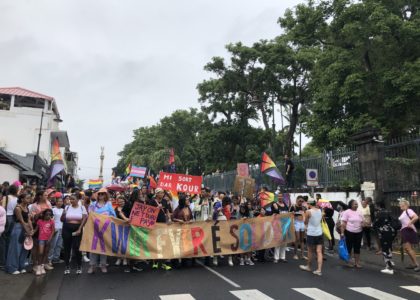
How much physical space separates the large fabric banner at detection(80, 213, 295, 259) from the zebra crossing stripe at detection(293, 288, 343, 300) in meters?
2.98

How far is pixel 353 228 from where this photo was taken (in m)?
10.4

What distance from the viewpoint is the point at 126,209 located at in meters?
10.6

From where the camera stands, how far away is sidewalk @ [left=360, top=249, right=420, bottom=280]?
967cm

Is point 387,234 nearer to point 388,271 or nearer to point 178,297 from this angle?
point 388,271

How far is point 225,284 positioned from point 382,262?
5449mm

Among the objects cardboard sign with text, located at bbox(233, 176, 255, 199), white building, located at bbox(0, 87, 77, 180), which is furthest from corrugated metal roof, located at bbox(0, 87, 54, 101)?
cardboard sign with text, located at bbox(233, 176, 255, 199)

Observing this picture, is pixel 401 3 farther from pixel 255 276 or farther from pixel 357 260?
pixel 255 276

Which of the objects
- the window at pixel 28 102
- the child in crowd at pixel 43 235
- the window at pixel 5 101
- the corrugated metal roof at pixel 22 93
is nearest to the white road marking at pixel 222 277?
the child in crowd at pixel 43 235

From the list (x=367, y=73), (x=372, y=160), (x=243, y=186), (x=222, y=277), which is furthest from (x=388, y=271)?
(x=367, y=73)

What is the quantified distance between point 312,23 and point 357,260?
54.9ft

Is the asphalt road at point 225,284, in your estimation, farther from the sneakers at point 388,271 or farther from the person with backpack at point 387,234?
the person with backpack at point 387,234

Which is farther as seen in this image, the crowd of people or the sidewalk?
the sidewalk

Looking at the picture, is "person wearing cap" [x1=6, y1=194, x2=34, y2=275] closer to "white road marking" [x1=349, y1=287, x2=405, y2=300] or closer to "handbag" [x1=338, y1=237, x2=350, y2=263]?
"white road marking" [x1=349, y1=287, x2=405, y2=300]

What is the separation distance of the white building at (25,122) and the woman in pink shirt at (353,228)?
39.7 meters
